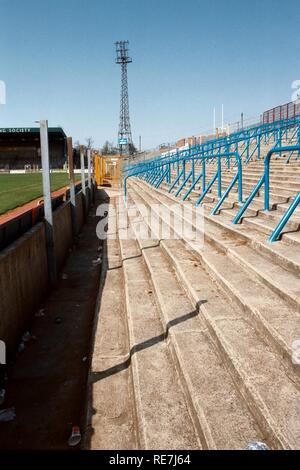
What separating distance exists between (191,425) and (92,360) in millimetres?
1441

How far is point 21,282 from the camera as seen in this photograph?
454cm

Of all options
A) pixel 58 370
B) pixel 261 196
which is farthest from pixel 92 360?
pixel 261 196

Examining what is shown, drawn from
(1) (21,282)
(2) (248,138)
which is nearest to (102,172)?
(2) (248,138)

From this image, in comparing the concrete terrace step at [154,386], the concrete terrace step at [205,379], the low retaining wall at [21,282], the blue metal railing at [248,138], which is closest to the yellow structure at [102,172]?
the blue metal railing at [248,138]

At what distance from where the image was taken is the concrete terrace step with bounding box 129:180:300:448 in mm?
2199

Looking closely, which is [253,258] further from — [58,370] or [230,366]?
[58,370]

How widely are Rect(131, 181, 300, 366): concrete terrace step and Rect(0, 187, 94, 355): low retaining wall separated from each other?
2.17 metres

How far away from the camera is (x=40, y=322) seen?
489 cm

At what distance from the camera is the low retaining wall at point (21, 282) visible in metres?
3.89

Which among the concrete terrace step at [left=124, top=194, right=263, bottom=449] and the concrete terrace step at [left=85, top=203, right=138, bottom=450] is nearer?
the concrete terrace step at [left=124, top=194, right=263, bottom=449]

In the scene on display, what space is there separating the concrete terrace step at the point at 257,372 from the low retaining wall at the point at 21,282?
1.88 meters

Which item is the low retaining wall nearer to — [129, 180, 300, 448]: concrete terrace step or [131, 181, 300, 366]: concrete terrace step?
[129, 180, 300, 448]: concrete terrace step

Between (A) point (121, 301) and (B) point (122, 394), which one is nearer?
(B) point (122, 394)

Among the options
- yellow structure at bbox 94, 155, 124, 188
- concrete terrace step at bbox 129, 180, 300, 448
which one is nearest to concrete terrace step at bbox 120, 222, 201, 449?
concrete terrace step at bbox 129, 180, 300, 448
